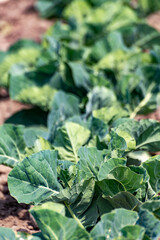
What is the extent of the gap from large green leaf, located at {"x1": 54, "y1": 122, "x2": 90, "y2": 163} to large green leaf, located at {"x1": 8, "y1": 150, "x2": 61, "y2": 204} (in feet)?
1.11

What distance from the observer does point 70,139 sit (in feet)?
8.25

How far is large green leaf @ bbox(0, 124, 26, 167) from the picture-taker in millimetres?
2428

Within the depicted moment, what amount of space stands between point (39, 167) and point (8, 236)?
0.43m

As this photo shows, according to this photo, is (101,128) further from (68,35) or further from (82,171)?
(68,35)

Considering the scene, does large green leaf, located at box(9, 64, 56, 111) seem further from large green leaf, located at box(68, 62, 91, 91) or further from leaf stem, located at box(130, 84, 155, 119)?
leaf stem, located at box(130, 84, 155, 119)

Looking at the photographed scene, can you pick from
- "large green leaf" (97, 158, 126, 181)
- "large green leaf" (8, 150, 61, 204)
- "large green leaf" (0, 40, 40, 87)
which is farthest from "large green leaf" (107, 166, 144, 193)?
"large green leaf" (0, 40, 40, 87)

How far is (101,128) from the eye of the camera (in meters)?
2.57

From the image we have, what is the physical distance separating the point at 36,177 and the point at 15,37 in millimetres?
3628

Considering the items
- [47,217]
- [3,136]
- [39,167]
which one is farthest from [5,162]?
[47,217]

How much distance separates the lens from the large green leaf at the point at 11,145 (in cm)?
243

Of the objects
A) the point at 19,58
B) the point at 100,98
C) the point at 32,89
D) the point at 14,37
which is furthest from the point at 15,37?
the point at 100,98

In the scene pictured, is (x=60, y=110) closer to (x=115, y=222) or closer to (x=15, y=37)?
(x=115, y=222)

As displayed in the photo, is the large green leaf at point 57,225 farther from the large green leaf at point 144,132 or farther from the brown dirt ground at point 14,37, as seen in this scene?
the large green leaf at point 144,132

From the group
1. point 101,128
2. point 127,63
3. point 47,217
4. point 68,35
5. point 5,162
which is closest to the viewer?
point 47,217
